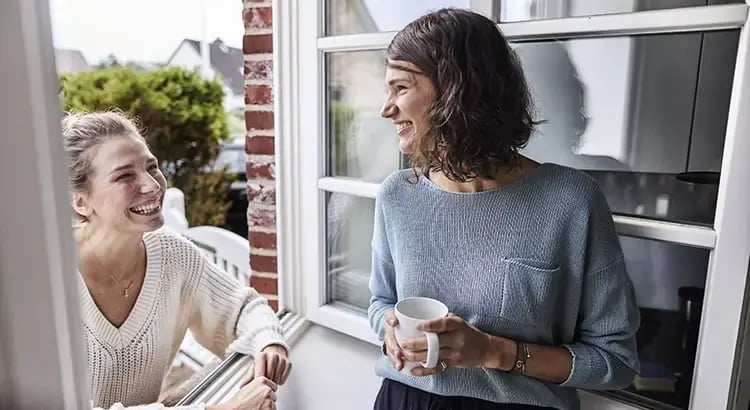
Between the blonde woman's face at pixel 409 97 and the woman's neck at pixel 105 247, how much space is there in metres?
0.62

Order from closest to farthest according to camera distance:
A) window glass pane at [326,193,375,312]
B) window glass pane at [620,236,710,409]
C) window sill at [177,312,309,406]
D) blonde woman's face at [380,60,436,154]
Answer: blonde woman's face at [380,60,436,154] → window glass pane at [620,236,710,409] → window sill at [177,312,309,406] → window glass pane at [326,193,375,312]

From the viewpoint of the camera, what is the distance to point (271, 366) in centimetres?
122

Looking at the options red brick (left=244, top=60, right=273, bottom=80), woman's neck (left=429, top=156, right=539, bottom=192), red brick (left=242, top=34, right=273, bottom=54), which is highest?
red brick (left=242, top=34, right=273, bottom=54)

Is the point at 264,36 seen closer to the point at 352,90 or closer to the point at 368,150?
the point at 352,90

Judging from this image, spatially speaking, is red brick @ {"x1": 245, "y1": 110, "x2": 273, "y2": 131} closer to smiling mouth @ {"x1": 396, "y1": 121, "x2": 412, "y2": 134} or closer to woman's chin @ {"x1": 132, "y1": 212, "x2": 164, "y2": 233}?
woman's chin @ {"x1": 132, "y1": 212, "x2": 164, "y2": 233}

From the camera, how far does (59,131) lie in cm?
50

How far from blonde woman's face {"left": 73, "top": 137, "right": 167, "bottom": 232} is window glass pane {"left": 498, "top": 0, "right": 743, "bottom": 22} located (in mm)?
777

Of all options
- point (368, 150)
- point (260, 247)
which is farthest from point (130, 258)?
point (368, 150)

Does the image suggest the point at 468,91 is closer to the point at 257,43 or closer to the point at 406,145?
the point at 406,145

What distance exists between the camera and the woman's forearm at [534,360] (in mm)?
909

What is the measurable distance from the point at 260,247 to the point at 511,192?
915mm

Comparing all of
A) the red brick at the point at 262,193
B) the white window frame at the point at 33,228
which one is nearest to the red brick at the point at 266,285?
the red brick at the point at 262,193

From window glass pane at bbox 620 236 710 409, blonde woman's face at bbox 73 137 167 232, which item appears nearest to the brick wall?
blonde woman's face at bbox 73 137 167 232

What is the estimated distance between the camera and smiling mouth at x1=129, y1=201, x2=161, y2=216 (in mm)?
1139
